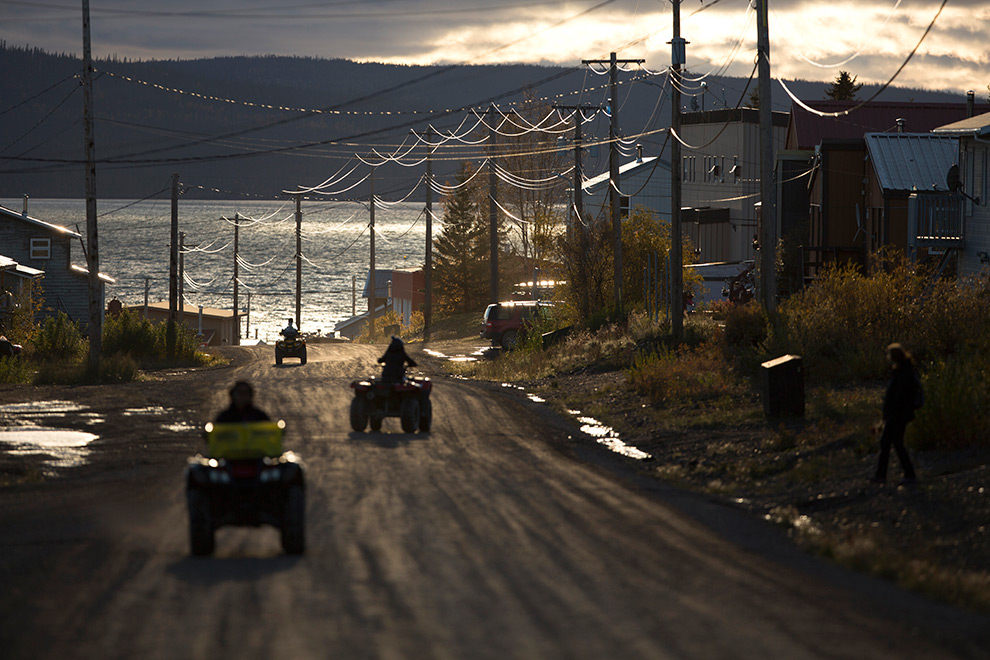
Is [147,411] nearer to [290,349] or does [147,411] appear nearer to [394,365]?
[394,365]

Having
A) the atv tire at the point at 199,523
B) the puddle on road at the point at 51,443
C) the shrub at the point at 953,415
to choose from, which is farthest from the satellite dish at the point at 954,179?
the atv tire at the point at 199,523

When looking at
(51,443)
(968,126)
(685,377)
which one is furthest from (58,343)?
(968,126)

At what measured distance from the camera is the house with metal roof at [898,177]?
37.6 m

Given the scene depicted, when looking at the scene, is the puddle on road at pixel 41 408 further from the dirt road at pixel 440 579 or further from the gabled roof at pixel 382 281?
the gabled roof at pixel 382 281

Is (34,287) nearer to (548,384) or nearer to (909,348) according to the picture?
(548,384)

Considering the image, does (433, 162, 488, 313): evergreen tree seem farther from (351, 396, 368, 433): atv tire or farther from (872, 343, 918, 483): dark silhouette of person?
(872, 343, 918, 483): dark silhouette of person

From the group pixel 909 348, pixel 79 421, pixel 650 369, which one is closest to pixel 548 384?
pixel 650 369

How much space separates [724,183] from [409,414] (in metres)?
50.4

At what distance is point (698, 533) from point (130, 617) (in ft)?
20.8

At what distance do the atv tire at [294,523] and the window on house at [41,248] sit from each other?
2046 inches

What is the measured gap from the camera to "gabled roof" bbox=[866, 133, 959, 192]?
1495 inches

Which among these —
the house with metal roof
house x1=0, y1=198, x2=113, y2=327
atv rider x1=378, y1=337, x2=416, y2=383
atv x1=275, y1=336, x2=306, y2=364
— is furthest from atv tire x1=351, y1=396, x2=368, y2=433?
house x1=0, y1=198, x2=113, y2=327

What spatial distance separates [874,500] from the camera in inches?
521

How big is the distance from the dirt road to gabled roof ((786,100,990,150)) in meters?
36.3
